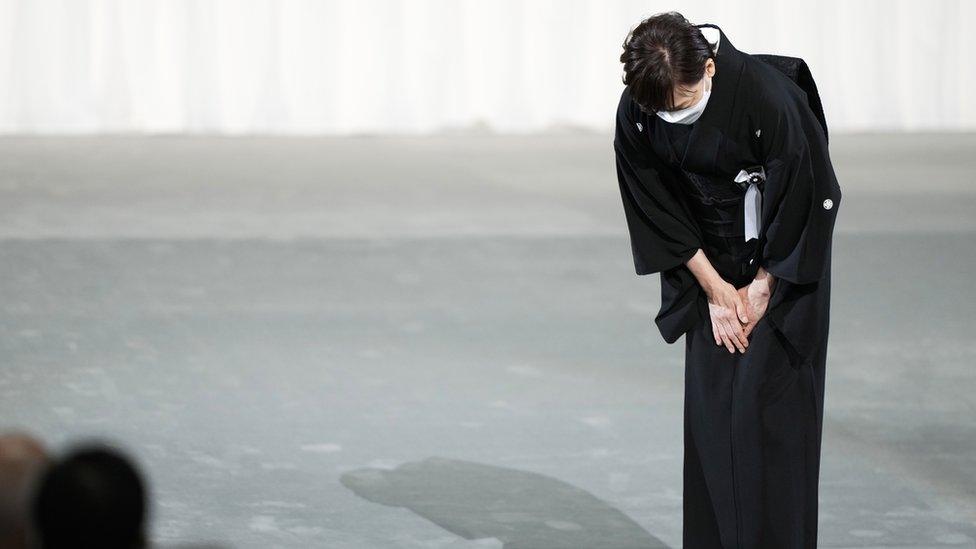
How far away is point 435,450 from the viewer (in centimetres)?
326

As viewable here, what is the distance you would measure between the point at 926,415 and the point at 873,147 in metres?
7.80

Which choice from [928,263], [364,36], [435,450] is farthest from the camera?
[364,36]

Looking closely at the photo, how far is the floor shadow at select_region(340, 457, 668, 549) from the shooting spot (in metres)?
2.75

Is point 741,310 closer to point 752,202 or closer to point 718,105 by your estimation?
point 752,202

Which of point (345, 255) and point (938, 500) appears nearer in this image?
point (938, 500)

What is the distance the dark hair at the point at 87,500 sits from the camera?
1020mm

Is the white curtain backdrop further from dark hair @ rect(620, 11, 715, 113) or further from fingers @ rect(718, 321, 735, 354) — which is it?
dark hair @ rect(620, 11, 715, 113)

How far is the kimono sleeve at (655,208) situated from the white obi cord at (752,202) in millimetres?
99

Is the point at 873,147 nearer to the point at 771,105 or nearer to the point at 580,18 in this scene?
the point at 580,18

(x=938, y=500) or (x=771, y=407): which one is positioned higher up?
(x=771, y=407)

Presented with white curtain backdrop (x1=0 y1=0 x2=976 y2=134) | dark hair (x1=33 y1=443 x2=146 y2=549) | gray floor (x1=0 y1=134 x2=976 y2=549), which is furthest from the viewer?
white curtain backdrop (x1=0 y1=0 x2=976 y2=134)

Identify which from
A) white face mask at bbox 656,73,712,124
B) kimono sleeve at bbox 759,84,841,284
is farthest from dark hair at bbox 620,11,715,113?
kimono sleeve at bbox 759,84,841,284

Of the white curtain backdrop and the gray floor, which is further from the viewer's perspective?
the white curtain backdrop

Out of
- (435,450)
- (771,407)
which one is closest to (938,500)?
(771,407)
